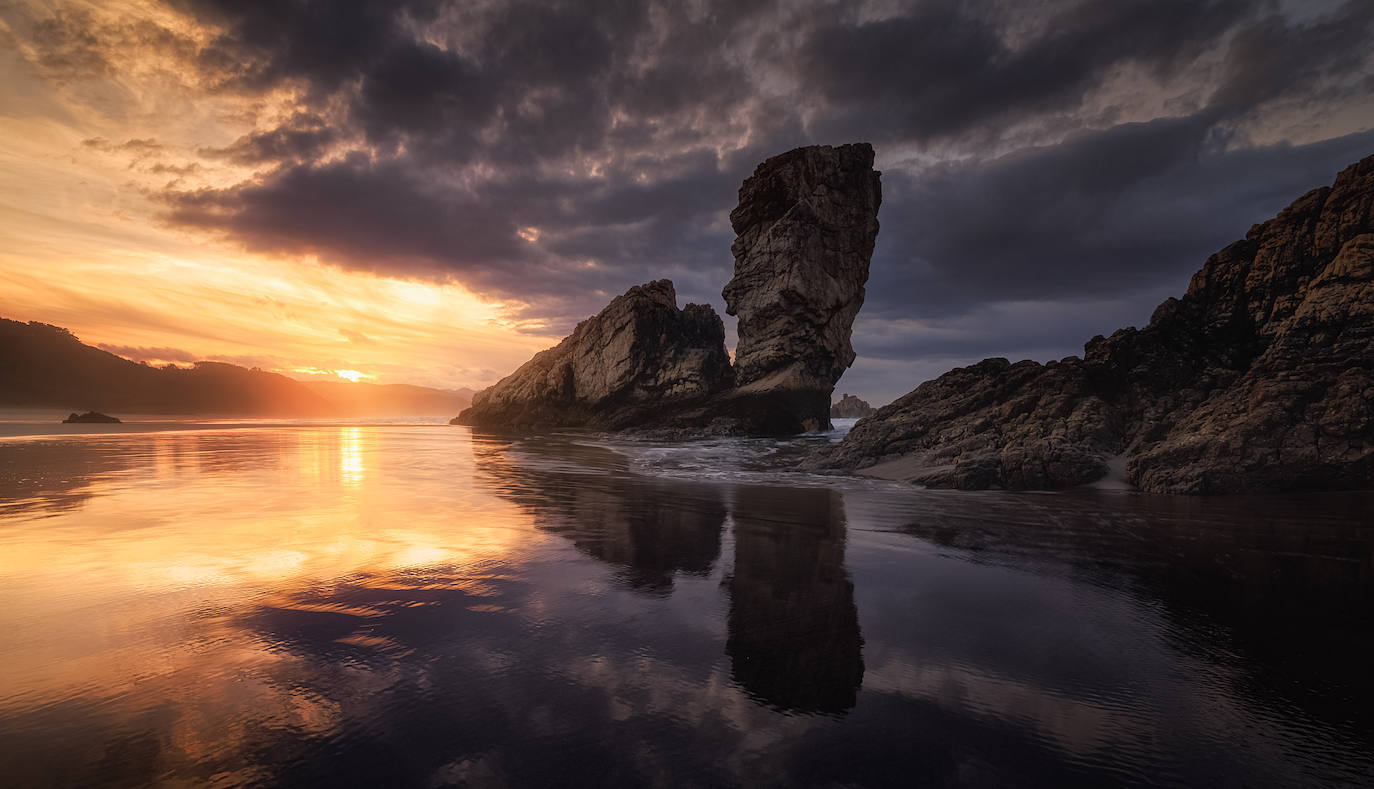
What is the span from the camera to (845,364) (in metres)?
44.7

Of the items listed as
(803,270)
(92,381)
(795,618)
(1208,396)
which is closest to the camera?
(795,618)

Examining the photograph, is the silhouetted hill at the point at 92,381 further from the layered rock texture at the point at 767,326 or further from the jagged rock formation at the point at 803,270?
the jagged rock formation at the point at 803,270

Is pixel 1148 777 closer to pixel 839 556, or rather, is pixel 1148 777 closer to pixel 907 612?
pixel 907 612

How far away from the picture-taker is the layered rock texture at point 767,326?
40750 mm

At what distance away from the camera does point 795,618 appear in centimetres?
476

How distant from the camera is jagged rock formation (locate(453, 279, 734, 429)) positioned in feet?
149

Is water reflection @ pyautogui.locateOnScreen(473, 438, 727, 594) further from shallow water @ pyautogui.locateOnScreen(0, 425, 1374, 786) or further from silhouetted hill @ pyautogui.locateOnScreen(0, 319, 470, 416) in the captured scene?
silhouetted hill @ pyautogui.locateOnScreen(0, 319, 470, 416)

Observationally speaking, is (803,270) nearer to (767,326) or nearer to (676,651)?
(767,326)

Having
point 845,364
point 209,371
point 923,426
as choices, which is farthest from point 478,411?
point 209,371

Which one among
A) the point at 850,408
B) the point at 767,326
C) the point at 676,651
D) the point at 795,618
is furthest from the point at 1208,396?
the point at 850,408

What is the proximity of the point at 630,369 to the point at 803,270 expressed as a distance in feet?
54.5

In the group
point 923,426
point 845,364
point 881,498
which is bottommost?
point 881,498

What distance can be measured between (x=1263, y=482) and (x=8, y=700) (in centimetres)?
1810

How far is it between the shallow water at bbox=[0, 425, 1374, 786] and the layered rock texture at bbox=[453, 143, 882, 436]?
31.3 meters
